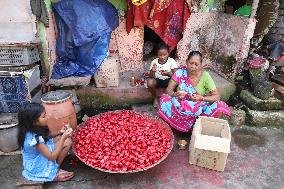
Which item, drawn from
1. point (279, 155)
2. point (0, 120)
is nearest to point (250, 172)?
point (279, 155)

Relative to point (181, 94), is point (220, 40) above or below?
above

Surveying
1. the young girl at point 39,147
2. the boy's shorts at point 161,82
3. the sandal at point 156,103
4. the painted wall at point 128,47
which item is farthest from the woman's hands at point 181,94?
the painted wall at point 128,47

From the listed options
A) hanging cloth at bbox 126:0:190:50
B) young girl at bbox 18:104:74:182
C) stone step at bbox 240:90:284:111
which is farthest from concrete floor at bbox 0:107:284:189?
hanging cloth at bbox 126:0:190:50

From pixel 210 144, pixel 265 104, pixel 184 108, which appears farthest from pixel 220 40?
pixel 210 144

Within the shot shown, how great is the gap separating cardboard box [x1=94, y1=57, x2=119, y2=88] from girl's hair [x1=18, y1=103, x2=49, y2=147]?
2160mm

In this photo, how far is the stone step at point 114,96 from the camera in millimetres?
5406

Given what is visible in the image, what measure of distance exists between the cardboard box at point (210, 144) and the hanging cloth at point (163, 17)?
2335 millimetres

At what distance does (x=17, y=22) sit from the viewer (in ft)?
15.0

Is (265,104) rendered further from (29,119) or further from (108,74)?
(29,119)

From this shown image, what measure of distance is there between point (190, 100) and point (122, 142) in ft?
4.30

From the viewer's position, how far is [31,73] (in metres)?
4.47

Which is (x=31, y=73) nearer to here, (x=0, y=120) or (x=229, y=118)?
(x=0, y=120)

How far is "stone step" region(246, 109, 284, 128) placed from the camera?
510 cm

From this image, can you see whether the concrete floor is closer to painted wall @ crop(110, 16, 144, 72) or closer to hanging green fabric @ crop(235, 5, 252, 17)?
painted wall @ crop(110, 16, 144, 72)
